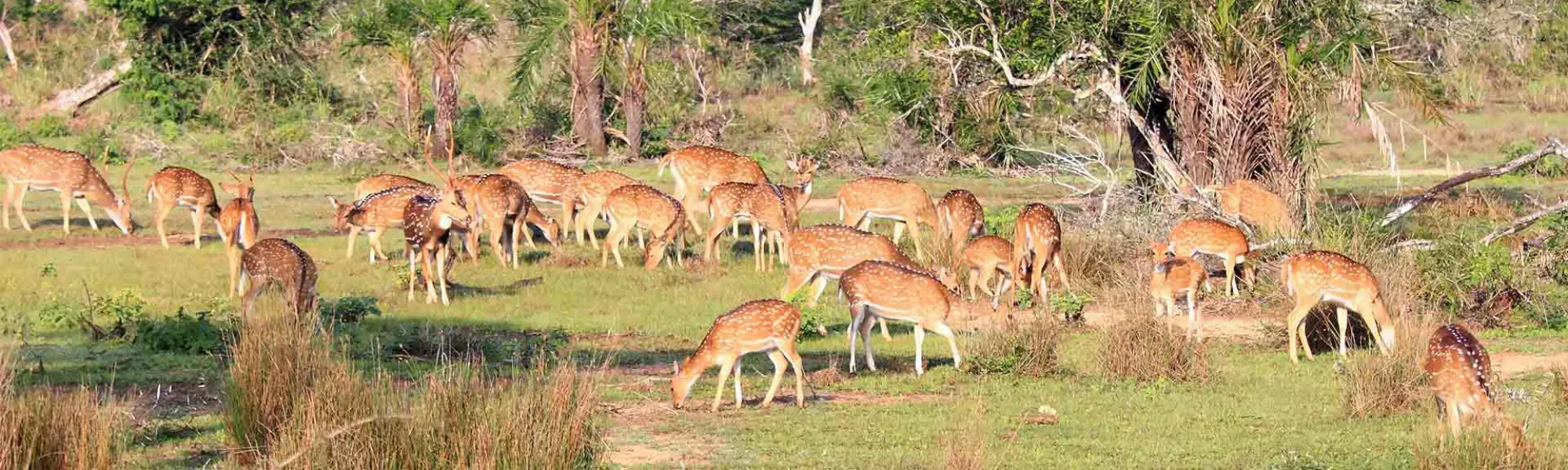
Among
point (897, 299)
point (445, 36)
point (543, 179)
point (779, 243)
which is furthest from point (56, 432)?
point (445, 36)

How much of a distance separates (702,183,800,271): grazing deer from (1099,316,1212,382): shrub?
7566 millimetres

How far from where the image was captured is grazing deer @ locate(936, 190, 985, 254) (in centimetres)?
2097

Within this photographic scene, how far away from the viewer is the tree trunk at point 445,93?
104ft

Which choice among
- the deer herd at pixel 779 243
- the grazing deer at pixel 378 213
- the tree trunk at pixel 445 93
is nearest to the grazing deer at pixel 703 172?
the deer herd at pixel 779 243

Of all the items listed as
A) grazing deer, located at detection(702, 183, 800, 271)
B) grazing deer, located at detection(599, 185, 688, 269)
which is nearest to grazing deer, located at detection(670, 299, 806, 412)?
grazing deer, located at detection(599, 185, 688, 269)

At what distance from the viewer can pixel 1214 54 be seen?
2155 centimetres

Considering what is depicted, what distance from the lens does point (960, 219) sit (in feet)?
69.1

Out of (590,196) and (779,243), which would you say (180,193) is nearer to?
(590,196)

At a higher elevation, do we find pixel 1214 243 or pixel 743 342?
pixel 1214 243

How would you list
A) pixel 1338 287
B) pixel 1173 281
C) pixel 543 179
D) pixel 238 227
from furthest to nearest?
pixel 543 179 < pixel 238 227 < pixel 1173 281 < pixel 1338 287

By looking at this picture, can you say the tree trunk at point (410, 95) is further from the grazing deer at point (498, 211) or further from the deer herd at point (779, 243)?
the grazing deer at point (498, 211)

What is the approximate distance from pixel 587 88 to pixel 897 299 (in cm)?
1866

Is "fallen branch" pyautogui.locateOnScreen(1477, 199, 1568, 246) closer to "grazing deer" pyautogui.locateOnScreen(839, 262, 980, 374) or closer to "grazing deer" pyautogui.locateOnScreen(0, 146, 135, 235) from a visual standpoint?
"grazing deer" pyautogui.locateOnScreen(839, 262, 980, 374)

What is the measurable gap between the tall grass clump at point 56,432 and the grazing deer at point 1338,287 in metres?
9.26
